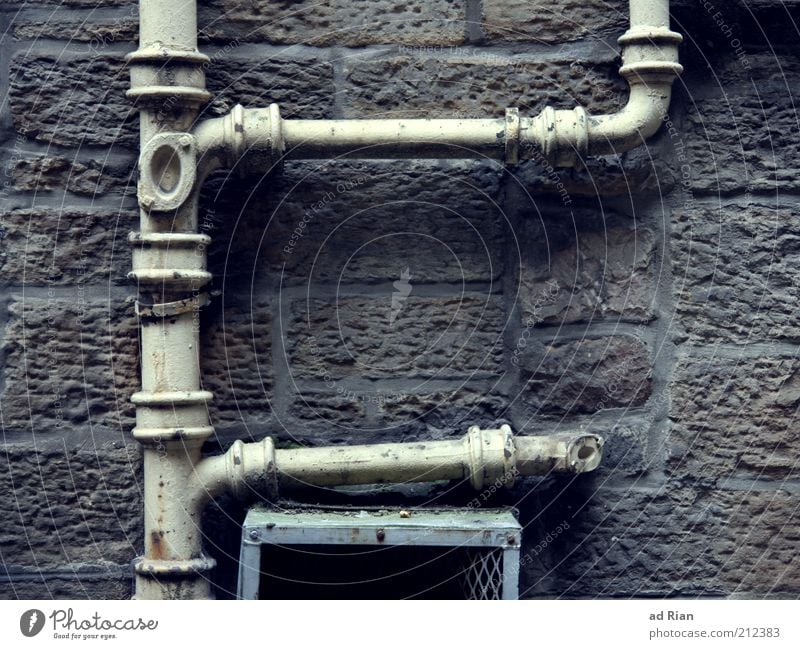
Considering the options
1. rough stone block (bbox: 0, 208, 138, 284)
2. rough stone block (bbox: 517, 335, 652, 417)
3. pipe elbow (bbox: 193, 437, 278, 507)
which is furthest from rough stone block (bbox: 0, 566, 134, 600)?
rough stone block (bbox: 517, 335, 652, 417)

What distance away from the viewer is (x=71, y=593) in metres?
1.78

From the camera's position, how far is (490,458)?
1686 millimetres

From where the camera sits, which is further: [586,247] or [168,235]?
[586,247]

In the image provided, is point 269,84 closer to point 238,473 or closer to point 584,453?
point 238,473

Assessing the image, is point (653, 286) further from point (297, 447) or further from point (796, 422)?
point (297, 447)

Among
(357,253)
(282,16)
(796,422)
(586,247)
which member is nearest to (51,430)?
(357,253)

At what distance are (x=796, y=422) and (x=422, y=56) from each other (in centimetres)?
73

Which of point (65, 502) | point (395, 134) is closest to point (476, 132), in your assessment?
point (395, 134)

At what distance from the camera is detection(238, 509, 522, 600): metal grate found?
163cm

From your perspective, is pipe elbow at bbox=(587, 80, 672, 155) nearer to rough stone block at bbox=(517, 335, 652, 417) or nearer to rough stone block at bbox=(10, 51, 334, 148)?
rough stone block at bbox=(517, 335, 652, 417)

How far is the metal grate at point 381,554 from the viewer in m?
1.63

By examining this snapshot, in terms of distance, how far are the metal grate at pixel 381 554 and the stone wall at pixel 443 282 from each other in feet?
0.26

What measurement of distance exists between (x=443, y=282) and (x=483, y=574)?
1.33ft

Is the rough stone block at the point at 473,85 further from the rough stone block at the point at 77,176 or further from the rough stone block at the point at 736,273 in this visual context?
the rough stone block at the point at 77,176
